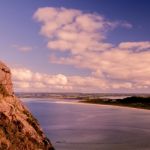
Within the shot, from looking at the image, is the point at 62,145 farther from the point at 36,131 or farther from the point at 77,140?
the point at 36,131

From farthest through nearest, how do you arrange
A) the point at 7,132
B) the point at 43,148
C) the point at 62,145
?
the point at 62,145 < the point at 43,148 < the point at 7,132

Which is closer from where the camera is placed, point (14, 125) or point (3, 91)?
point (14, 125)

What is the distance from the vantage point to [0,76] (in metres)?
25.5

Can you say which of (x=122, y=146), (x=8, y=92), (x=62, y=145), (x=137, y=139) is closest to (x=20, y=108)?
(x=8, y=92)

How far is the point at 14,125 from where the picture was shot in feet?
78.3

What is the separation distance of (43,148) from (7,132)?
3162 mm

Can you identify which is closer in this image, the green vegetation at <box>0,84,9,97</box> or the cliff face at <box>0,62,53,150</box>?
the cliff face at <box>0,62,53,150</box>

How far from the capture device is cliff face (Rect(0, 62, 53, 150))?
23195mm

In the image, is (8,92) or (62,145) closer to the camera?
(8,92)

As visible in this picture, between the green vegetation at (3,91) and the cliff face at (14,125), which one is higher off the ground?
the green vegetation at (3,91)

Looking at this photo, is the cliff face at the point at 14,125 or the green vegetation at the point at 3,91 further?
the green vegetation at the point at 3,91

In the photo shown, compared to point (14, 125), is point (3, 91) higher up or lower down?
higher up

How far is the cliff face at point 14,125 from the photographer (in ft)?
76.1

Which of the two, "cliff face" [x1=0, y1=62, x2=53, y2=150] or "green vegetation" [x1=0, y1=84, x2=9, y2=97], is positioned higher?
"green vegetation" [x1=0, y1=84, x2=9, y2=97]
